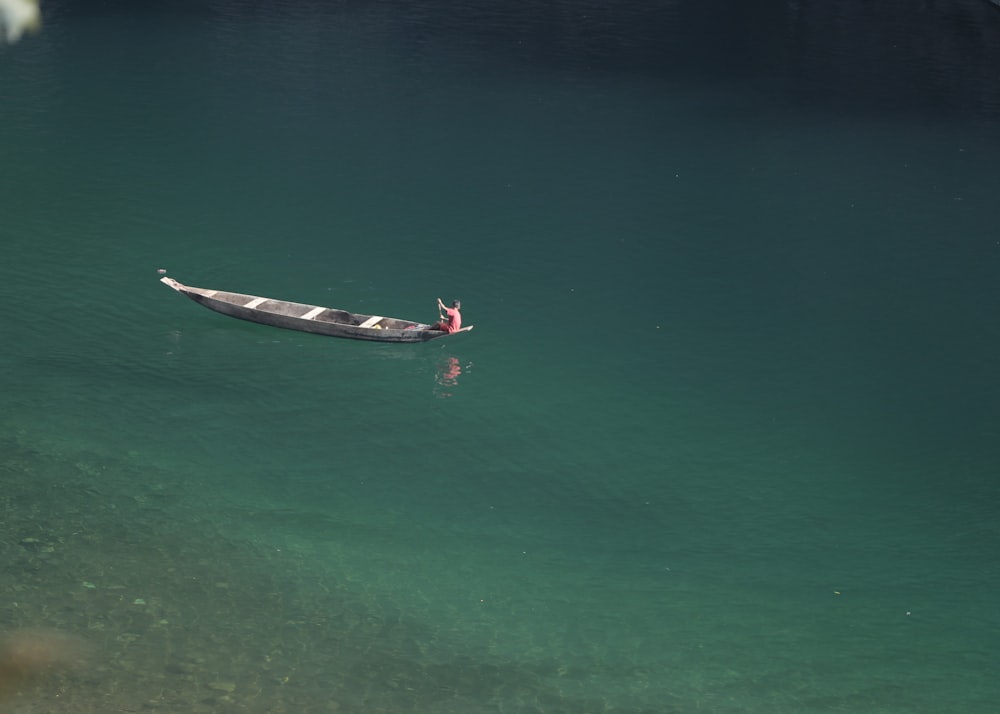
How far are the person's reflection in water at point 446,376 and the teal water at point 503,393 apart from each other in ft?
0.24

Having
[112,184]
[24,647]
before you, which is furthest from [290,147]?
[24,647]

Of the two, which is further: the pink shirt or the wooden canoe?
the pink shirt

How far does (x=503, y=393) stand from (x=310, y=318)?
18.3 ft

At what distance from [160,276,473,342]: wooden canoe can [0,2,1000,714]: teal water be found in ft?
1.48

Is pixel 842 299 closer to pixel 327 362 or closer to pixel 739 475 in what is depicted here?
pixel 739 475

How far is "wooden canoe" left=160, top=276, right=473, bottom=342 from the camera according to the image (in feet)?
111

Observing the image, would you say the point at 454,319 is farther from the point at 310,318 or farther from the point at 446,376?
the point at 310,318

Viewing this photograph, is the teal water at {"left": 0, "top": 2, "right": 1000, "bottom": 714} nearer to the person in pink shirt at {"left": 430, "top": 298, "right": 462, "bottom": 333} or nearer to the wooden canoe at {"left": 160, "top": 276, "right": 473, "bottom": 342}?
the wooden canoe at {"left": 160, "top": 276, "right": 473, "bottom": 342}

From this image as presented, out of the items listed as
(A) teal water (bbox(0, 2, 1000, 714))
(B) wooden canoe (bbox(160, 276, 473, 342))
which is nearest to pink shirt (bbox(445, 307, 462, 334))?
(B) wooden canoe (bbox(160, 276, 473, 342))

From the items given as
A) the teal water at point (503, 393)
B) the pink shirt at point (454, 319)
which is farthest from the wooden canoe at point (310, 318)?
the teal water at point (503, 393)

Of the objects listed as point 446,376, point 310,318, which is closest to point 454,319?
point 446,376

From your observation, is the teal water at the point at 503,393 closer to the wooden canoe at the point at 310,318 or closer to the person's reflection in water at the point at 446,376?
the person's reflection in water at the point at 446,376

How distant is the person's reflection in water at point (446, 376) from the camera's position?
32.4 meters

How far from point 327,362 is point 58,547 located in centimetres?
961
